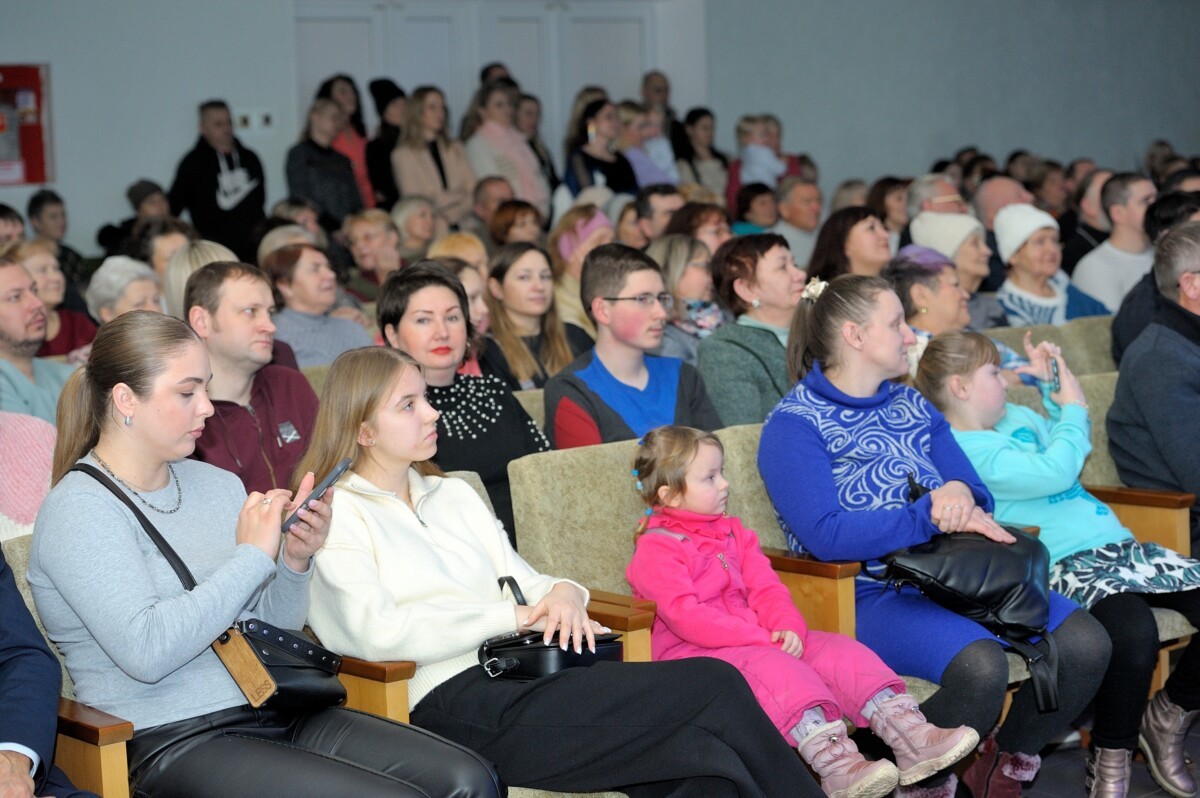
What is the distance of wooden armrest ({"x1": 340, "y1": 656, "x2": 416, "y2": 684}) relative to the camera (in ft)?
8.43

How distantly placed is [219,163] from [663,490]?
5809 mm

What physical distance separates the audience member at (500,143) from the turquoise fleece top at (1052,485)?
18.7 feet

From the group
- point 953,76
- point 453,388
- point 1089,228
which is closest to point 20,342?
point 453,388

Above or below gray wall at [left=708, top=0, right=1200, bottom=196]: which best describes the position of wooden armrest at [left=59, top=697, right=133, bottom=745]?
below

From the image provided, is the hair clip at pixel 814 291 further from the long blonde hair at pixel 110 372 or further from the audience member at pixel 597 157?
the audience member at pixel 597 157

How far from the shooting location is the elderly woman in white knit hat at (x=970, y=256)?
577 centimetres

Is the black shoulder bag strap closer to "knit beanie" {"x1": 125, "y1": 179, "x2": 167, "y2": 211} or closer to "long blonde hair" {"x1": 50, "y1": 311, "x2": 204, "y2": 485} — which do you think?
"long blonde hair" {"x1": 50, "y1": 311, "x2": 204, "y2": 485}

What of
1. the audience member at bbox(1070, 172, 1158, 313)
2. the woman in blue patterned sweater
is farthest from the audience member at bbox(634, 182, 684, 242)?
the woman in blue patterned sweater

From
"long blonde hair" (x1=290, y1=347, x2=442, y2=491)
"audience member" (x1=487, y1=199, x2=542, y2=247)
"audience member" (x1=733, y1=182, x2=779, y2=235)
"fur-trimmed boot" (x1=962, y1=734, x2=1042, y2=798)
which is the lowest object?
"fur-trimmed boot" (x1=962, y1=734, x2=1042, y2=798)

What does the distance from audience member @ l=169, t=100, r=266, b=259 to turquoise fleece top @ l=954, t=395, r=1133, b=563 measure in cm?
544

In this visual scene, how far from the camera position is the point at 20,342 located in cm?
408

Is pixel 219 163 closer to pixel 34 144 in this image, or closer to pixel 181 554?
pixel 34 144

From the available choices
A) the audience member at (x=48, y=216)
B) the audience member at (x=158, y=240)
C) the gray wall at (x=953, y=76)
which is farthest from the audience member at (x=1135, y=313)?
the gray wall at (x=953, y=76)

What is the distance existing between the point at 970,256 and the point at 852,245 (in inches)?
30.8
